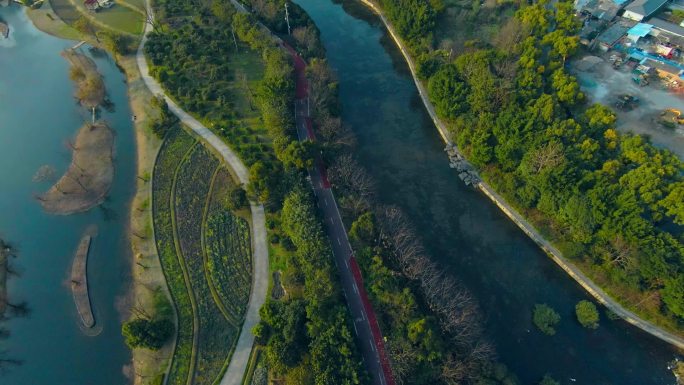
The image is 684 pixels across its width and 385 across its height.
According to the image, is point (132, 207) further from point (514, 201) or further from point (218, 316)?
point (514, 201)

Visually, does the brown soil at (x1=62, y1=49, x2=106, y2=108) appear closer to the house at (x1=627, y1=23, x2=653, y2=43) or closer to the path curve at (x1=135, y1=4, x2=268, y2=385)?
the path curve at (x1=135, y1=4, x2=268, y2=385)

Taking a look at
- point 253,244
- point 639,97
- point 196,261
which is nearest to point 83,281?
point 196,261

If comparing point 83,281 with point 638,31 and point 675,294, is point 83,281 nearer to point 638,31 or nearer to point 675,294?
point 675,294

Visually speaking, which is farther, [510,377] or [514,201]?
[514,201]

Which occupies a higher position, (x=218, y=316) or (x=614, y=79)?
(x=614, y=79)

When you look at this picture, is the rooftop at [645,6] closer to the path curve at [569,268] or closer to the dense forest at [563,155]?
the dense forest at [563,155]

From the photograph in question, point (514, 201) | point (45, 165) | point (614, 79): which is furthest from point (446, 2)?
point (45, 165)

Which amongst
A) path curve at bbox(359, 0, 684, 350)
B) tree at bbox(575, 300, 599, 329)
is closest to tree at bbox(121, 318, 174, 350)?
path curve at bbox(359, 0, 684, 350)

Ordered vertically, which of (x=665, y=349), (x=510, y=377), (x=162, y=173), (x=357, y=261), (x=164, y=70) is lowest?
(x=665, y=349)
